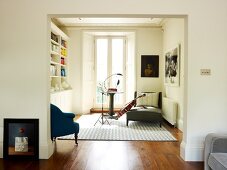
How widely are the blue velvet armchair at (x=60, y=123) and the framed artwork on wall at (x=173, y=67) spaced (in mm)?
2793

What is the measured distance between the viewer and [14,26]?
11.8ft

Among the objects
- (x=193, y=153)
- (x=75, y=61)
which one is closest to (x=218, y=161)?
(x=193, y=153)

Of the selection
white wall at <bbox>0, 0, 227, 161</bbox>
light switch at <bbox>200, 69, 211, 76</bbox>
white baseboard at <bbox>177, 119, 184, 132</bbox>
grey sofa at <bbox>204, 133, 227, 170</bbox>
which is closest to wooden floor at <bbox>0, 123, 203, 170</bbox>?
white wall at <bbox>0, 0, 227, 161</bbox>

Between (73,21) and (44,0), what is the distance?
400cm

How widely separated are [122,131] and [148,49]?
3389 millimetres

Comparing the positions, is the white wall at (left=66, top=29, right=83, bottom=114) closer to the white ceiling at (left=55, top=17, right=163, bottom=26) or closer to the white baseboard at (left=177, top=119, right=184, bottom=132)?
the white ceiling at (left=55, top=17, right=163, bottom=26)

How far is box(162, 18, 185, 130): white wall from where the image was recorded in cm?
553

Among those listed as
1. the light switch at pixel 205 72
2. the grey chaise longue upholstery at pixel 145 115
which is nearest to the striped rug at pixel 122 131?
the grey chaise longue upholstery at pixel 145 115

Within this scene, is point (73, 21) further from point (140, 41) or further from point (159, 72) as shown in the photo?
point (159, 72)

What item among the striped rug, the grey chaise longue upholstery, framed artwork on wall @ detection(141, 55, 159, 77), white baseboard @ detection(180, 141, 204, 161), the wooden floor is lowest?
the wooden floor

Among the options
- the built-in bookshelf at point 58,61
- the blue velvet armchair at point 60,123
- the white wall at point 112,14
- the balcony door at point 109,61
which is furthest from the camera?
the balcony door at point 109,61

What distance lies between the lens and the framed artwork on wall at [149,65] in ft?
25.9

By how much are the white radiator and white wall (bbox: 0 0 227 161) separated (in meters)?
2.27

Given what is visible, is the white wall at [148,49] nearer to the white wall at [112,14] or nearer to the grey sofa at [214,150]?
the white wall at [112,14]
